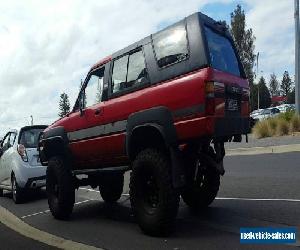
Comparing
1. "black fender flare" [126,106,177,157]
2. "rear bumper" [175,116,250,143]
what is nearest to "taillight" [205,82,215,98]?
"rear bumper" [175,116,250,143]

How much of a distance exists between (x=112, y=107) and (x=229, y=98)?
181 centimetres

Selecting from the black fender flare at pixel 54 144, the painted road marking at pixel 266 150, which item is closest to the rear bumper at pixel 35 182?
the black fender flare at pixel 54 144

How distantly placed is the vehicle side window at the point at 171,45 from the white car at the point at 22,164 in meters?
5.80

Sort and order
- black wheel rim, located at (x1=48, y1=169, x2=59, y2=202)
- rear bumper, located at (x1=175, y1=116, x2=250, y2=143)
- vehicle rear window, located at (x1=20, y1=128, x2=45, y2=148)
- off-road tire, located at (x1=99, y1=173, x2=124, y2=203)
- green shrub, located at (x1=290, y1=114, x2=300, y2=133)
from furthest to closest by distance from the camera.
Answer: green shrub, located at (x1=290, y1=114, x2=300, y2=133) < vehicle rear window, located at (x1=20, y1=128, x2=45, y2=148) < off-road tire, located at (x1=99, y1=173, x2=124, y2=203) < black wheel rim, located at (x1=48, y1=169, x2=59, y2=202) < rear bumper, located at (x1=175, y1=116, x2=250, y2=143)

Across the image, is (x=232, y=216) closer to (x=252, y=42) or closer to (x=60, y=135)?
(x=60, y=135)

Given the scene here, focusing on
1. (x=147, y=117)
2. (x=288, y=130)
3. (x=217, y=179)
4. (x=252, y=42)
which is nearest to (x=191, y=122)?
(x=147, y=117)

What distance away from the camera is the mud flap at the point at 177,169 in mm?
6121

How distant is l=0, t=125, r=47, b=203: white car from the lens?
11.5m

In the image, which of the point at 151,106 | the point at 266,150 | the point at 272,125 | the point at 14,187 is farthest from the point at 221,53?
the point at 272,125

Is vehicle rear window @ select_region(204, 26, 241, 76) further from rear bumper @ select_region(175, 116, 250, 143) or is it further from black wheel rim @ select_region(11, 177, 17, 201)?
black wheel rim @ select_region(11, 177, 17, 201)

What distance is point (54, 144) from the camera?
8992mm

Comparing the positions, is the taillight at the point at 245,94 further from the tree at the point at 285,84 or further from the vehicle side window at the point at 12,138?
the tree at the point at 285,84

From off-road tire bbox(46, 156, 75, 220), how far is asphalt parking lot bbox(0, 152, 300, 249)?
0.64 ft

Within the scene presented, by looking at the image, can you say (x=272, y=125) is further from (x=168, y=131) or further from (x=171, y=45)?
(x=168, y=131)
